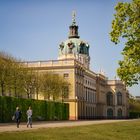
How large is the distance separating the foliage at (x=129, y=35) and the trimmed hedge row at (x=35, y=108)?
82.3ft

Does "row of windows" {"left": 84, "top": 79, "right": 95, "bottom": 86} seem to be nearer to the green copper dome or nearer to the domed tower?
the domed tower

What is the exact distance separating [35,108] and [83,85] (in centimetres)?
4774

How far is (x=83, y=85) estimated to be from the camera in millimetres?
113812

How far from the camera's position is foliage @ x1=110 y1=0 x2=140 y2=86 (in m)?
34.2

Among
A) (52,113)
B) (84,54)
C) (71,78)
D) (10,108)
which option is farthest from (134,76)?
(84,54)

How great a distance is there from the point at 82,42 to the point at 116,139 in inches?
4287

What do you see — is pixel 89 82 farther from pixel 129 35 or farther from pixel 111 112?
pixel 129 35

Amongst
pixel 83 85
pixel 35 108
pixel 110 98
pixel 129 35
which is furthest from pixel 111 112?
pixel 129 35

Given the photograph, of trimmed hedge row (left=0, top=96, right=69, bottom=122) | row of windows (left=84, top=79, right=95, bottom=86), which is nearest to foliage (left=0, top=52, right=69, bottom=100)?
trimmed hedge row (left=0, top=96, right=69, bottom=122)

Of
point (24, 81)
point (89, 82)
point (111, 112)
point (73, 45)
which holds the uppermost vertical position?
point (73, 45)

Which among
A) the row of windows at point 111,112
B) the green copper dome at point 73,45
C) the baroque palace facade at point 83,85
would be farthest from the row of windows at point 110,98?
the green copper dome at point 73,45

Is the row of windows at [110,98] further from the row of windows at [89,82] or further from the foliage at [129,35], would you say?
the foliage at [129,35]

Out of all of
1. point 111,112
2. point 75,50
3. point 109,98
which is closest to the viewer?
point 75,50

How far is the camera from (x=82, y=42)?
136m
